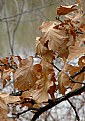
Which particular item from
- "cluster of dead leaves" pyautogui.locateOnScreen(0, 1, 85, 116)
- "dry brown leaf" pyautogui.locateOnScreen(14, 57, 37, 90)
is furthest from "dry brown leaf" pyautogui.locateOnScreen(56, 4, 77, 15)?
"dry brown leaf" pyautogui.locateOnScreen(14, 57, 37, 90)

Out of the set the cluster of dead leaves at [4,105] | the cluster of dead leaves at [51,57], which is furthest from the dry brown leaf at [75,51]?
the cluster of dead leaves at [4,105]

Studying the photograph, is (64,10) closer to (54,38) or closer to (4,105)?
(54,38)

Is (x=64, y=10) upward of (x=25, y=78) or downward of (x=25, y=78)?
upward

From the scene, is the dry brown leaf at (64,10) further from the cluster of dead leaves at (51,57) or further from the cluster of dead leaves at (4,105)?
the cluster of dead leaves at (4,105)

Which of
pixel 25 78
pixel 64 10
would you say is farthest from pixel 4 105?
pixel 64 10

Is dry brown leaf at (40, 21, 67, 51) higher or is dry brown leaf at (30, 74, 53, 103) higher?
dry brown leaf at (40, 21, 67, 51)

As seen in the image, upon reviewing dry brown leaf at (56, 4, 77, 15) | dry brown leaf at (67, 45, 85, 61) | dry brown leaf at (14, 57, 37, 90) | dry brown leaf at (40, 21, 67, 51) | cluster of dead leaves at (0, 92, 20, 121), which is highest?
dry brown leaf at (56, 4, 77, 15)

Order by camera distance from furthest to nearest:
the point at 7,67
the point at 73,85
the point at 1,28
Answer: the point at 1,28, the point at 7,67, the point at 73,85

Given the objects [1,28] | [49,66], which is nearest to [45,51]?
[49,66]

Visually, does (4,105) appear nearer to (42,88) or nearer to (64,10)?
(42,88)

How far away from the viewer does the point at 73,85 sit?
1.93 ft

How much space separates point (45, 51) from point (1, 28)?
215 inches

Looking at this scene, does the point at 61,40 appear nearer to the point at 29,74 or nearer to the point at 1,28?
the point at 29,74

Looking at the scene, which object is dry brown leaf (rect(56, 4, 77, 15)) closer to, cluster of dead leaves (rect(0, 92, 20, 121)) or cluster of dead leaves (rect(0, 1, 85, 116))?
cluster of dead leaves (rect(0, 1, 85, 116))
